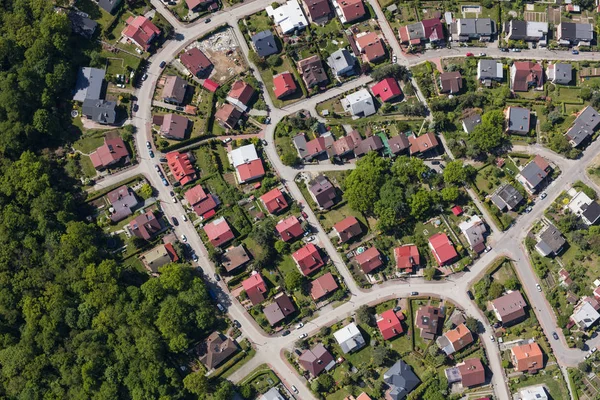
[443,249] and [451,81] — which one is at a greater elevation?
[451,81]

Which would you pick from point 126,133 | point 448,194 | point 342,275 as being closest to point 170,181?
point 126,133

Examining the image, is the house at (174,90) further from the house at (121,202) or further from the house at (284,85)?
the house at (121,202)

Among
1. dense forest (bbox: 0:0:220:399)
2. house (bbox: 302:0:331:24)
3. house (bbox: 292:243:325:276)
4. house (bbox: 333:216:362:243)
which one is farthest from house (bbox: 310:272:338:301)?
house (bbox: 302:0:331:24)

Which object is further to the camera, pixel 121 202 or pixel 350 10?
pixel 350 10

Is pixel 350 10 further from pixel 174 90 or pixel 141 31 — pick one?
pixel 141 31

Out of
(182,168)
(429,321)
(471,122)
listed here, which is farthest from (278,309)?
(471,122)

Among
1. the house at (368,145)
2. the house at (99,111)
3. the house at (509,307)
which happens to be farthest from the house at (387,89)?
the house at (99,111)
